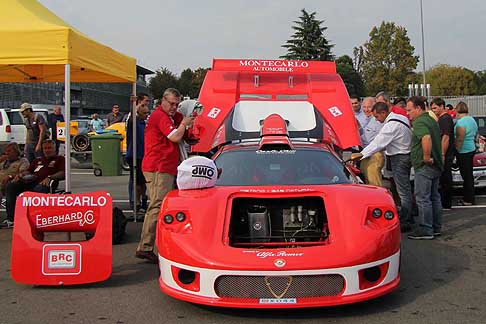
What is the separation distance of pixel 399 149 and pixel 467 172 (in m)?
2.77

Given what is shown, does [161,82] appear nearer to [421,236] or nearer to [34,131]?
[34,131]

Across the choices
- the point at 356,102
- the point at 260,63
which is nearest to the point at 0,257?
the point at 260,63

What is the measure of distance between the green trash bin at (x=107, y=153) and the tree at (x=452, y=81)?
6405 centimetres

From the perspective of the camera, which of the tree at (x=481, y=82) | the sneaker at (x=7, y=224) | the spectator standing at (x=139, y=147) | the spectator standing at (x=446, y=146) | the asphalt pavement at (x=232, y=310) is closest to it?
→ the asphalt pavement at (x=232, y=310)

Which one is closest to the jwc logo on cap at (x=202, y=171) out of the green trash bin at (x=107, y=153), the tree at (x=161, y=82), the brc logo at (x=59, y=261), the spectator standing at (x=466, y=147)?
the brc logo at (x=59, y=261)

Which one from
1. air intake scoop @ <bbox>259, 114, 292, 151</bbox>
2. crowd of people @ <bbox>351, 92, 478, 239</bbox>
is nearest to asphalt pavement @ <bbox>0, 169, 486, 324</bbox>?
crowd of people @ <bbox>351, 92, 478, 239</bbox>

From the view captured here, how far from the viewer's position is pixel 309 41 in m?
59.8

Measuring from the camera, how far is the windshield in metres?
5.38

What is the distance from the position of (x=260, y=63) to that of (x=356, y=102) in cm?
178

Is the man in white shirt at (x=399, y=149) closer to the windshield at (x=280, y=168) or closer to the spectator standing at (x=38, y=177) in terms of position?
the windshield at (x=280, y=168)

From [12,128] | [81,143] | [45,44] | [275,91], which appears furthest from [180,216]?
[12,128]

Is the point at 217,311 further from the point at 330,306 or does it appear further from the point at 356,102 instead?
the point at 356,102

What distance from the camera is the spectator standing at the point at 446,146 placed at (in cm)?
907

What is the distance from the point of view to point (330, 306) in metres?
4.30
